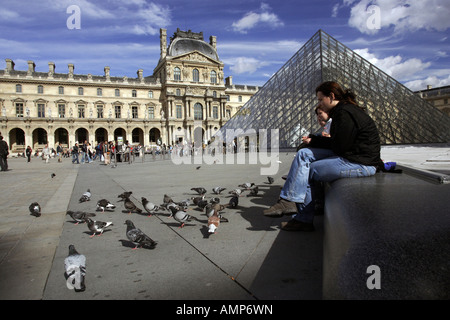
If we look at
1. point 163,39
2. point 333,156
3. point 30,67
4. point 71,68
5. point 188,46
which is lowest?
point 333,156

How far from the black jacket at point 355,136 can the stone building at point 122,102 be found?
41911 mm

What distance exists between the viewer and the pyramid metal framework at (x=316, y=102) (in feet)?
54.3

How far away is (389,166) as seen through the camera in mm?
2652

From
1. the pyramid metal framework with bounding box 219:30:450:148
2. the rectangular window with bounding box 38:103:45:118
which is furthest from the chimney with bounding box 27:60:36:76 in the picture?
the pyramid metal framework with bounding box 219:30:450:148

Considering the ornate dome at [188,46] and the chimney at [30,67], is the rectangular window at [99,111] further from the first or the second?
the ornate dome at [188,46]

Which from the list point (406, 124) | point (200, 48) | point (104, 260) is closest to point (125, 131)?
point (200, 48)

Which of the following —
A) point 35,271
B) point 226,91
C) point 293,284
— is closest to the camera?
point 293,284

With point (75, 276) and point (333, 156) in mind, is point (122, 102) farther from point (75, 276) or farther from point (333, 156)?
point (75, 276)

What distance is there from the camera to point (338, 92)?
2.64m

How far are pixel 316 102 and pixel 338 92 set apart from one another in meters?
14.4

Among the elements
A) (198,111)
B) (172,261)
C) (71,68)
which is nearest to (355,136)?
(172,261)

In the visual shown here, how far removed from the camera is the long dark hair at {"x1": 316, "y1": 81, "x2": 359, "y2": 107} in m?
2.55
